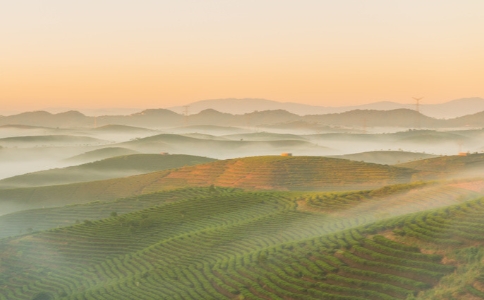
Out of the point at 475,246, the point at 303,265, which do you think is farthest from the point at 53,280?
the point at 475,246

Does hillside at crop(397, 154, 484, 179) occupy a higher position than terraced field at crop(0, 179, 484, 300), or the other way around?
hillside at crop(397, 154, 484, 179)

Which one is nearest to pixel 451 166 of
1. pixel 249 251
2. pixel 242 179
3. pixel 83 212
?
pixel 242 179

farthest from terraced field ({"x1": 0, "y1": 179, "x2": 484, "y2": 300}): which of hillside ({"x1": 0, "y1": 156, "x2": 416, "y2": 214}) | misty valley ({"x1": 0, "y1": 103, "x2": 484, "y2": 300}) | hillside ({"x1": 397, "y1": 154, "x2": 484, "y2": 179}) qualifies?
hillside ({"x1": 397, "y1": 154, "x2": 484, "y2": 179})

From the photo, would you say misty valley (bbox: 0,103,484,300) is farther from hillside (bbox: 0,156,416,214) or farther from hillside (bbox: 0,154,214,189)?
hillside (bbox: 0,154,214,189)

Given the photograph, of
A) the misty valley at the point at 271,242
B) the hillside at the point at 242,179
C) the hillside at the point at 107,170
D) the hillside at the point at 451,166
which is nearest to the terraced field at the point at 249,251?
the misty valley at the point at 271,242

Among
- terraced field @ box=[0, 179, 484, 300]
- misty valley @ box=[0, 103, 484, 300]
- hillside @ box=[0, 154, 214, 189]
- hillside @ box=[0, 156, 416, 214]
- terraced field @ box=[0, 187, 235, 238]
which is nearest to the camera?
misty valley @ box=[0, 103, 484, 300]

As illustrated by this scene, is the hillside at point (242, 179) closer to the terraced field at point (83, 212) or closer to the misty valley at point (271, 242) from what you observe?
the misty valley at point (271, 242)

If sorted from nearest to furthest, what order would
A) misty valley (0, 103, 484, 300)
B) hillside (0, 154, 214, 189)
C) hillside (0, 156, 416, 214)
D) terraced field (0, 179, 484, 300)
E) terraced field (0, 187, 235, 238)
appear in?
misty valley (0, 103, 484, 300)
terraced field (0, 179, 484, 300)
terraced field (0, 187, 235, 238)
hillside (0, 156, 416, 214)
hillside (0, 154, 214, 189)

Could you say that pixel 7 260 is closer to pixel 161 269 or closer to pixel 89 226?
pixel 89 226

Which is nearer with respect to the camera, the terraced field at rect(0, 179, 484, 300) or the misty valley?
the misty valley
